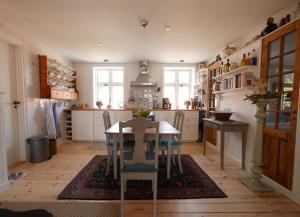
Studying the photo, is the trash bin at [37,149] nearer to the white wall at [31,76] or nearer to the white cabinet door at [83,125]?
the white wall at [31,76]

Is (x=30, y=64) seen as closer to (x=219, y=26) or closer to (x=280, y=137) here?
(x=219, y=26)

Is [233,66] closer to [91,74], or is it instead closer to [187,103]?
[187,103]

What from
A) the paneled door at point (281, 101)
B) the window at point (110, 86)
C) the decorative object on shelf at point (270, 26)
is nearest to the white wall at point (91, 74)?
the window at point (110, 86)

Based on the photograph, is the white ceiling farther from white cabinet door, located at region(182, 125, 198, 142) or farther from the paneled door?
white cabinet door, located at region(182, 125, 198, 142)

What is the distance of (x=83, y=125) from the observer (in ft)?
15.7

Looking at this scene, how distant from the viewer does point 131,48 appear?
384 cm

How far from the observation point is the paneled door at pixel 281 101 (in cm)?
201

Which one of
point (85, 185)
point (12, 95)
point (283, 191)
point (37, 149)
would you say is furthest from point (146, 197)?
point (12, 95)

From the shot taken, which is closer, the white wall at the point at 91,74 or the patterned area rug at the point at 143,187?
the patterned area rug at the point at 143,187

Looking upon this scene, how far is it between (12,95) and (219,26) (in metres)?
3.77

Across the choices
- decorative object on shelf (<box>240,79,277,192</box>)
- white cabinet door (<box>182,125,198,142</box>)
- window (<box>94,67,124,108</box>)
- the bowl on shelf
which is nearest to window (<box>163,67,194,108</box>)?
white cabinet door (<box>182,125,198,142</box>)

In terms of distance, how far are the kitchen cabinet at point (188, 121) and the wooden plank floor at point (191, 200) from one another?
64.4 inches

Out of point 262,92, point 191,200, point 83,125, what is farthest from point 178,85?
point 191,200

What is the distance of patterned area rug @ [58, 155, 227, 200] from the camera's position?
6.80 feet
